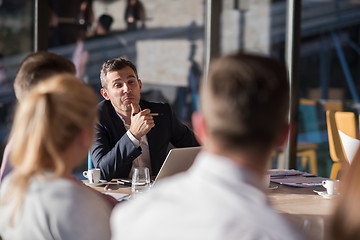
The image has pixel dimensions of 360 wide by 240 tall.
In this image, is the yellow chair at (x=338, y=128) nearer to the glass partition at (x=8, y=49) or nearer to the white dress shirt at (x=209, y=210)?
the glass partition at (x=8, y=49)

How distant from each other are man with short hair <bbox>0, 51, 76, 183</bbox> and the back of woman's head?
1.65 ft

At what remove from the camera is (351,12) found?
5730mm

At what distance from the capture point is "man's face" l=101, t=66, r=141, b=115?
8.97 ft

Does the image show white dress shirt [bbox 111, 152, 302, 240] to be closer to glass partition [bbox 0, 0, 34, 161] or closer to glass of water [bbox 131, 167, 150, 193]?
glass of water [bbox 131, 167, 150, 193]

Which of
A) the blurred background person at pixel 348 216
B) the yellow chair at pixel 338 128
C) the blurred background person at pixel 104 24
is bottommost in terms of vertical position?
the yellow chair at pixel 338 128

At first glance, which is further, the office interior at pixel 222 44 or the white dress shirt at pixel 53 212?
the office interior at pixel 222 44

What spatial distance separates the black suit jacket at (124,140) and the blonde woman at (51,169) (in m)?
1.24

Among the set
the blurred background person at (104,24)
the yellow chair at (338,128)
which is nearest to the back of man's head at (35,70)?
the yellow chair at (338,128)

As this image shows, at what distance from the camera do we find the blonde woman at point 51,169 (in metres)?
1.10

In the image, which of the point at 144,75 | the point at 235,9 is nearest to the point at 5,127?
the point at 144,75

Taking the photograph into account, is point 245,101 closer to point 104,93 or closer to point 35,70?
point 35,70

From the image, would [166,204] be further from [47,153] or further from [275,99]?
[47,153]

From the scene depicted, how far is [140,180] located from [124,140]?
0.36 m

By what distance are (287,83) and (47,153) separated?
601 mm
